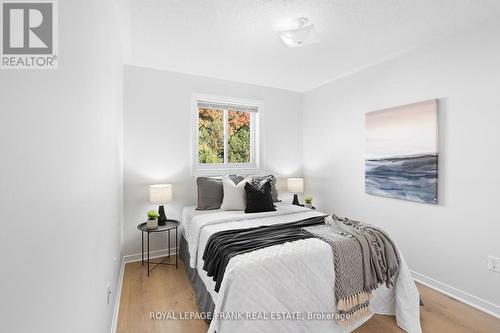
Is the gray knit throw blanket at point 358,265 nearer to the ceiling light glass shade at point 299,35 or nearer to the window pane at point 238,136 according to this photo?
the ceiling light glass shade at point 299,35

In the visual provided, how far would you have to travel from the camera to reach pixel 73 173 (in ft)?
2.80

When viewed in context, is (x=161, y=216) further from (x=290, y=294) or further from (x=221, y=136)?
(x=290, y=294)

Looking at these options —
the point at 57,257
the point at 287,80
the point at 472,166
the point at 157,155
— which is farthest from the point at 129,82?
the point at 472,166

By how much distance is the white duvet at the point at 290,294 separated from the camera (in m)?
1.58

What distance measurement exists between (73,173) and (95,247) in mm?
582

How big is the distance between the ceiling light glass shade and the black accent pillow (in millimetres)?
1669

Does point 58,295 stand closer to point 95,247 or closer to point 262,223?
point 95,247

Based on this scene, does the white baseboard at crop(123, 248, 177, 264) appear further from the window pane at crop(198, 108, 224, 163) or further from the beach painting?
the beach painting

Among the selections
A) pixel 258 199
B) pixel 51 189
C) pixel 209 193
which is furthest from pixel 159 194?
pixel 51 189

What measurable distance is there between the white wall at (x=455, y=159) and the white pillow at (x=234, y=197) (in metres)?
1.65

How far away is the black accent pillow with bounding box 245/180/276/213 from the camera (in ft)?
9.80

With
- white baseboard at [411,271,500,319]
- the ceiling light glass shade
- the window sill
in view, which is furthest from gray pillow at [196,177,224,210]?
white baseboard at [411,271,500,319]

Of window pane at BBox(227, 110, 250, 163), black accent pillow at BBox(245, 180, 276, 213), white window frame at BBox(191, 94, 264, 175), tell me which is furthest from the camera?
window pane at BBox(227, 110, 250, 163)

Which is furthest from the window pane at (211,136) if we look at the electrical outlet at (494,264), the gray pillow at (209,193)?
the electrical outlet at (494,264)
